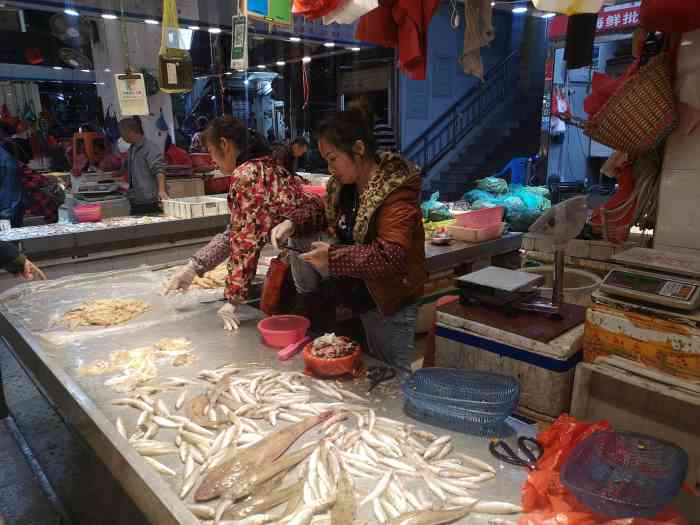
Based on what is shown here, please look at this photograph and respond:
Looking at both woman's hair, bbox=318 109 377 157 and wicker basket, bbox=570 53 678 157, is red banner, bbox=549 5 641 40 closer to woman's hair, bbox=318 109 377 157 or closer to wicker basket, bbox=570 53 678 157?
wicker basket, bbox=570 53 678 157

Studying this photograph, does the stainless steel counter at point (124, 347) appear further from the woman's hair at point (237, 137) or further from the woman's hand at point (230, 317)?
the woman's hair at point (237, 137)

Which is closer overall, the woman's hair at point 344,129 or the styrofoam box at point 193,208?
the woman's hair at point 344,129

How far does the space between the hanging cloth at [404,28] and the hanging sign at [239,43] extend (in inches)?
31.2

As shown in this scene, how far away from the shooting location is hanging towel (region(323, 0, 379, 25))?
8.16ft

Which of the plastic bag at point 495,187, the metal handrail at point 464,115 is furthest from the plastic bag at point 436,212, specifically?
the metal handrail at point 464,115

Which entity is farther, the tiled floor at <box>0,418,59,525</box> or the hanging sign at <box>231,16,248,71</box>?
the hanging sign at <box>231,16,248,71</box>

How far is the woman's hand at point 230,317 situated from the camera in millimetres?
2811

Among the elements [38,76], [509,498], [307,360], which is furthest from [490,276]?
[38,76]

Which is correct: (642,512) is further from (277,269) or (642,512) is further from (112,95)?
(112,95)

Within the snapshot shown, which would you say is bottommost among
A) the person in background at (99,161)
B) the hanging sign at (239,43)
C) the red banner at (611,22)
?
the person in background at (99,161)

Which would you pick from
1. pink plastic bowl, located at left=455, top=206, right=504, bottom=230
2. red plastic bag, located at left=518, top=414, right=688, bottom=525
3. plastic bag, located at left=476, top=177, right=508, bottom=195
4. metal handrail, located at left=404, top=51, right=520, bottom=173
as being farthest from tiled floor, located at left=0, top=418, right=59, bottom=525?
metal handrail, located at left=404, top=51, right=520, bottom=173

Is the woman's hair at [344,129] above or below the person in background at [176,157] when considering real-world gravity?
above

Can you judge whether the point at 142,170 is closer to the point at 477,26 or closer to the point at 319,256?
the point at 477,26

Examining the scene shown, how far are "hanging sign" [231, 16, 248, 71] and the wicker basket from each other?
2.17 meters
